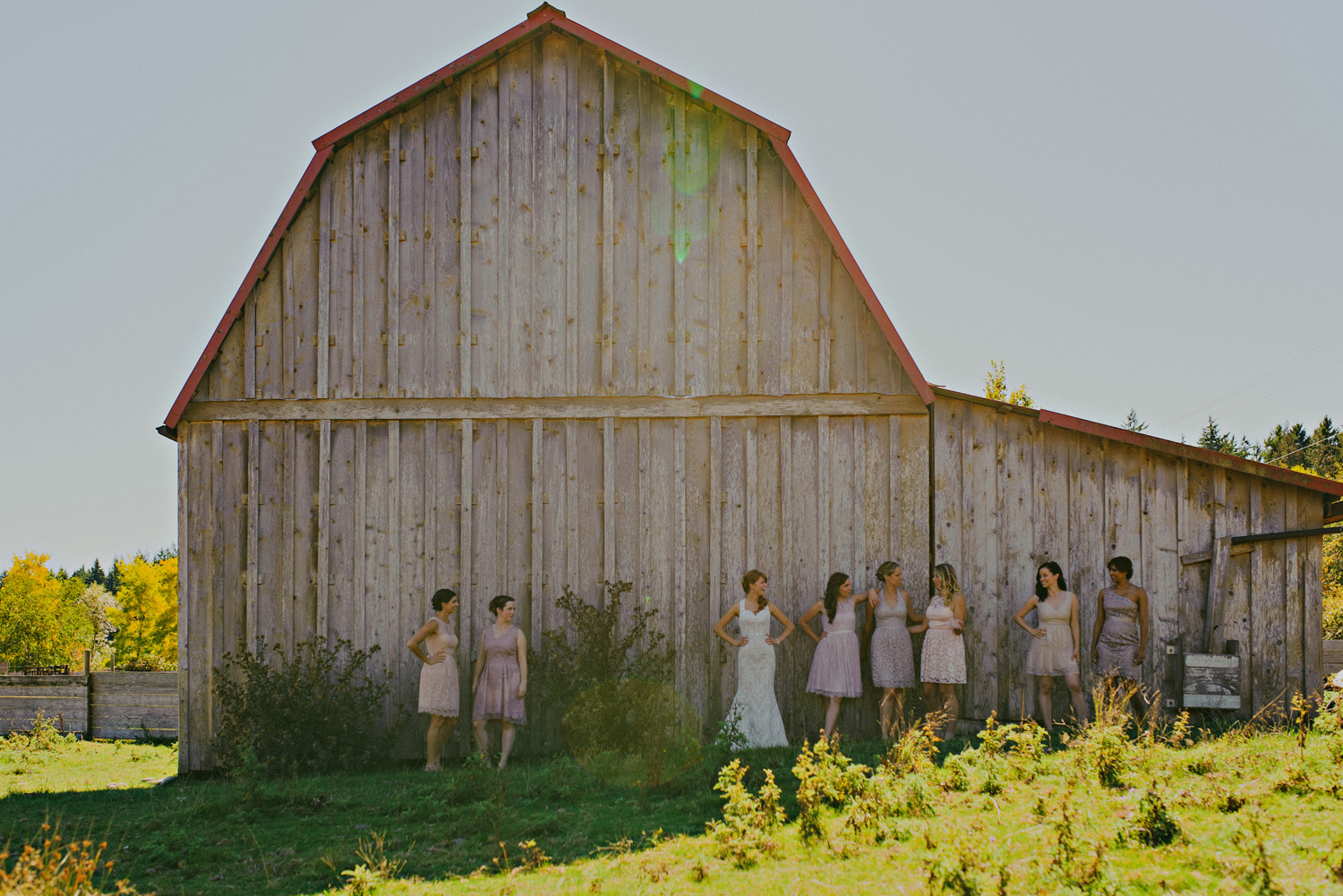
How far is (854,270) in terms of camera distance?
34.4ft

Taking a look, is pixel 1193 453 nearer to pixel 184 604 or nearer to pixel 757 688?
pixel 757 688

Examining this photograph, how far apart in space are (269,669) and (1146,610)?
9.45 meters

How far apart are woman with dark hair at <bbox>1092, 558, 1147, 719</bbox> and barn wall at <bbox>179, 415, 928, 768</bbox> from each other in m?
1.94

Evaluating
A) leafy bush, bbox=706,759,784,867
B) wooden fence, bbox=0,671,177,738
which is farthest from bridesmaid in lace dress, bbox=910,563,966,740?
wooden fence, bbox=0,671,177,738

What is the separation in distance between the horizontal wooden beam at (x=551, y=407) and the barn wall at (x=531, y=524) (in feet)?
0.39

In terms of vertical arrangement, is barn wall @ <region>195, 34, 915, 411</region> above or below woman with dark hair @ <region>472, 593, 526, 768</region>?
above

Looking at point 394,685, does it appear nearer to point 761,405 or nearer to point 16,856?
point 16,856

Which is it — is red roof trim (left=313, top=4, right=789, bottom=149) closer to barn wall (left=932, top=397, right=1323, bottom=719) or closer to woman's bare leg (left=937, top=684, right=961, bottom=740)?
barn wall (left=932, top=397, right=1323, bottom=719)

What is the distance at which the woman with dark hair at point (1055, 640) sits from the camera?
31.8ft

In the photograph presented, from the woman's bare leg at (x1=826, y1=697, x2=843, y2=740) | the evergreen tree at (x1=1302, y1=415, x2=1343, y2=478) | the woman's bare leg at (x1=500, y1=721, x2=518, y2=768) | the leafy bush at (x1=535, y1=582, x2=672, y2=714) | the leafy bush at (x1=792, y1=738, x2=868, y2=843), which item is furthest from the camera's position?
the evergreen tree at (x1=1302, y1=415, x2=1343, y2=478)

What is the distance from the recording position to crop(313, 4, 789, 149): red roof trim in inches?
421

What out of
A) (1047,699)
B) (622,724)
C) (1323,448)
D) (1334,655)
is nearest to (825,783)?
(622,724)

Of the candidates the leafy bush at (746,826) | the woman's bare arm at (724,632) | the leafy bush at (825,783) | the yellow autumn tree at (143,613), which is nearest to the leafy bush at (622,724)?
the woman's bare arm at (724,632)

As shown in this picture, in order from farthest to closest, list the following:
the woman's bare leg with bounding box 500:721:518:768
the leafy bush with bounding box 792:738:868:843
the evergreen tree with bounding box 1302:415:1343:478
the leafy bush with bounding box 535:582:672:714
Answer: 1. the evergreen tree with bounding box 1302:415:1343:478
2. the leafy bush with bounding box 535:582:672:714
3. the woman's bare leg with bounding box 500:721:518:768
4. the leafy bush with bounding box 792:738:868:843
